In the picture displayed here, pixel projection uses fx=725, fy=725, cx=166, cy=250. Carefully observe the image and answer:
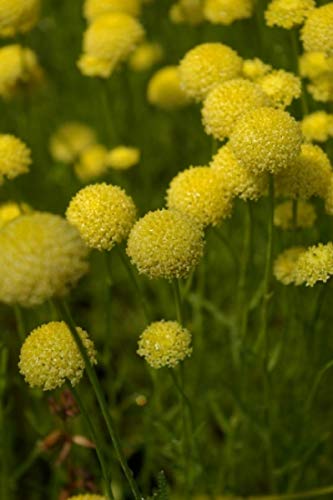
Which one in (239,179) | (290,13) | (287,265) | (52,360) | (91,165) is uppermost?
(290,13)

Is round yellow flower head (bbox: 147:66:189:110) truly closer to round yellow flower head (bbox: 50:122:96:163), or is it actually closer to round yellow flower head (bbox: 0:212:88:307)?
round yellow flower head (bbox: 50:122:96:163)

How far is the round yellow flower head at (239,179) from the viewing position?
4.96ft

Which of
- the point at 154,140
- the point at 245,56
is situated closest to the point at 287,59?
the point at 245,56

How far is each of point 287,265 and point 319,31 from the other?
21.4 inches

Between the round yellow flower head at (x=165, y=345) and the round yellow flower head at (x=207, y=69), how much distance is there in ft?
2.18

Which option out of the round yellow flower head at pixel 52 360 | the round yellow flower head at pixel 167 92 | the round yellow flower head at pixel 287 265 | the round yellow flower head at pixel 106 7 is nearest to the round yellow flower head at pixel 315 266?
the round yellow flower head at pixel 287 265

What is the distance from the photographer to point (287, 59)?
8.13ft

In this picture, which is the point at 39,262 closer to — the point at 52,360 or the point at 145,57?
the point at 52,360

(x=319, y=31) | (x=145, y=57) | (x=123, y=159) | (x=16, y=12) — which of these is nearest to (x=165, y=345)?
(x=319, y=31)

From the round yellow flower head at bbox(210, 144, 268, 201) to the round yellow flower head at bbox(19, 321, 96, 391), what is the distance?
468 millimetres

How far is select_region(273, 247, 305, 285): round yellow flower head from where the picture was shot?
5.26 feet

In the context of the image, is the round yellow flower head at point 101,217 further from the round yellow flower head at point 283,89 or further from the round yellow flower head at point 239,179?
the round yellow flower head at point 283,89

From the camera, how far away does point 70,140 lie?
3135mm

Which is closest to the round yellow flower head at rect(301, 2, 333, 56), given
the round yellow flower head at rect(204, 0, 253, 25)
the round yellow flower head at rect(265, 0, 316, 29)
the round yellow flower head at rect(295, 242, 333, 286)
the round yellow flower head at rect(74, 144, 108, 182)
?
the round yellow flower head at rect(265, 0, 316, 29)
